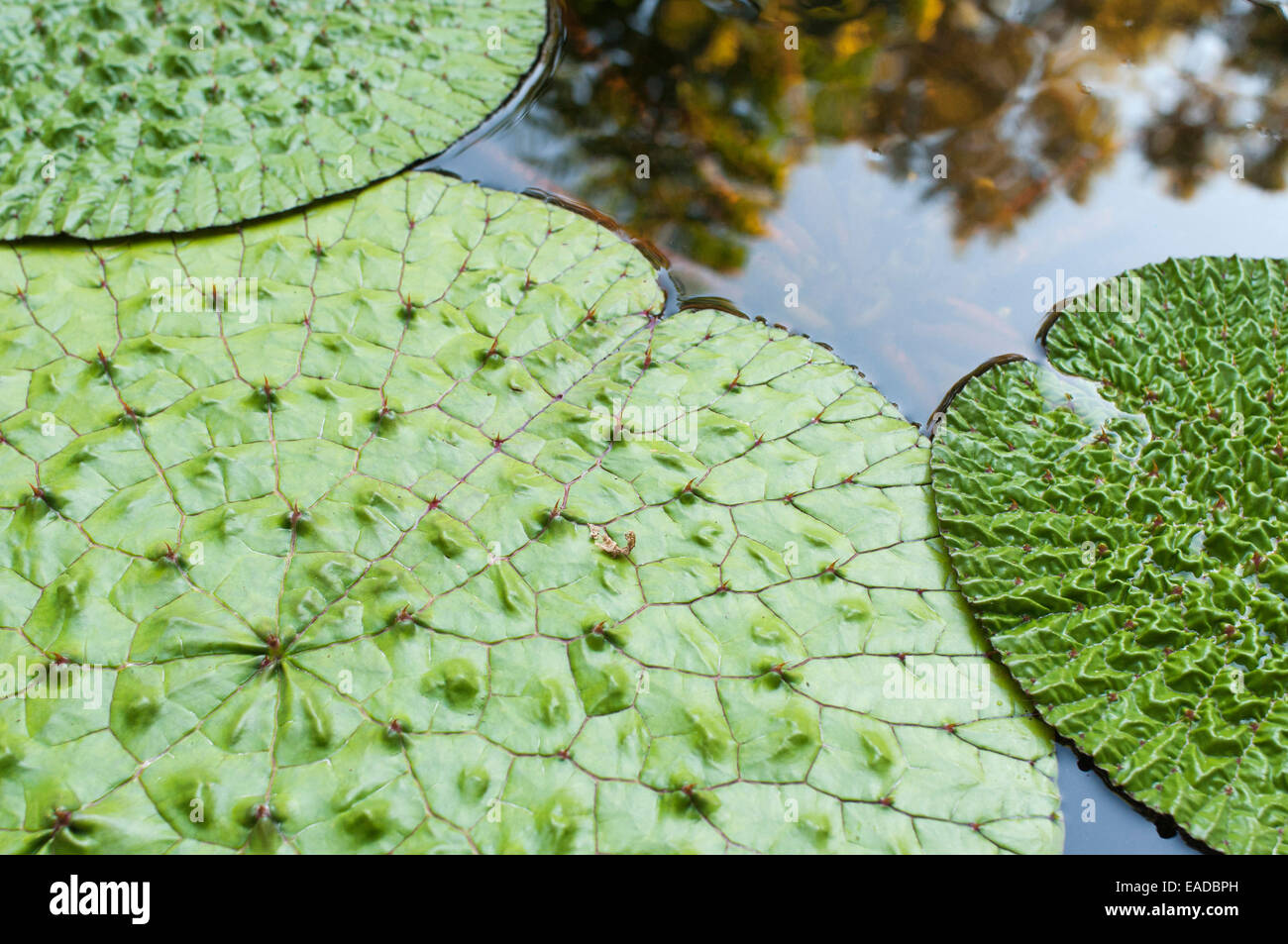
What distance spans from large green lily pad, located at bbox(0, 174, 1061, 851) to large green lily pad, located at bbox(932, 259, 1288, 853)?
→ 0.18 metres

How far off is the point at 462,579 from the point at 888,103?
300 centimetres

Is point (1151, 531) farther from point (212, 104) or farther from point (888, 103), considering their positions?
point (212, 104)

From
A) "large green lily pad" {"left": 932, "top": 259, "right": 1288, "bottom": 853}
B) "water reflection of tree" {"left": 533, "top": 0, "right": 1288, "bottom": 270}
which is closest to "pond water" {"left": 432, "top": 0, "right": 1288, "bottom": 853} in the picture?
"water reflection of tree" {"left": 533, "top": 0, "right": 1288, "bottom": 270}

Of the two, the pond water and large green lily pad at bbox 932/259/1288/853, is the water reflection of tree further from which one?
large green lily pad at bbox 932/259/1288/853

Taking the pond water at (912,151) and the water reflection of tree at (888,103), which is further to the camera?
the water reflection of tree at (888,103)

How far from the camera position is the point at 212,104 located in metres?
3.38

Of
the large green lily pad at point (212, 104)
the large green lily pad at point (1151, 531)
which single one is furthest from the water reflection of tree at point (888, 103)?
the large green lily pad at point (1151, 531)

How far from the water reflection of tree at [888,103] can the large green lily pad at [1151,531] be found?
2.97 feet

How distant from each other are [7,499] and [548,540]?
155 cm

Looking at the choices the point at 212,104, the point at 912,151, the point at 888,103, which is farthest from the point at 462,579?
the point at 888,103

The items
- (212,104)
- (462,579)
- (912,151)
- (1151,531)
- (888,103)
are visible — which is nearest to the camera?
(462,579)

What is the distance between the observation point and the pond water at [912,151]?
324 cm

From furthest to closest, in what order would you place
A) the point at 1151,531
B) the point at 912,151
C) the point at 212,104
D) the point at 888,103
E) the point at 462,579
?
the point at 888,103 → the point at 912,151 → the point at 212,104 → the point at 1151,531 → the point at 462,579

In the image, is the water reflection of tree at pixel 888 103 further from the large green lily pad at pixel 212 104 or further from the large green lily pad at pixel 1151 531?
the large green lily pad at pixel 1151 531
